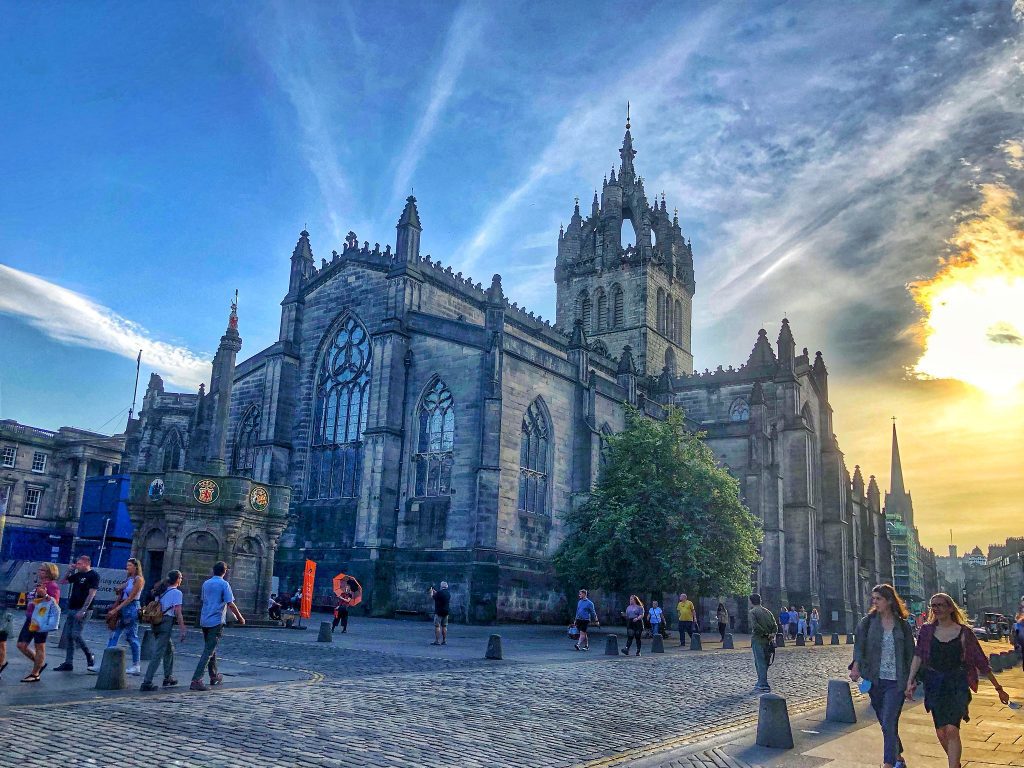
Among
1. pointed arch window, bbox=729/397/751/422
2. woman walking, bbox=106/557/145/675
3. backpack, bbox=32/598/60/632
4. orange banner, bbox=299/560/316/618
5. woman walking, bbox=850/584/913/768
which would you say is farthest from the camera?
pointed arch window, bbox=729/397/751/422

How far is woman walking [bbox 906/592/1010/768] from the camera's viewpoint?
7605 millimetres

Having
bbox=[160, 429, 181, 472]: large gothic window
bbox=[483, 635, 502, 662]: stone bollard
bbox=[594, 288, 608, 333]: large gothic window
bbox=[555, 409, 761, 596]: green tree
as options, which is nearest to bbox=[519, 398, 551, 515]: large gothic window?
bbox=[555, 409, 761, 596]: green tree

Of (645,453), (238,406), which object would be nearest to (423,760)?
(645,453)

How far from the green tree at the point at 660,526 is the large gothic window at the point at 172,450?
24.5 m

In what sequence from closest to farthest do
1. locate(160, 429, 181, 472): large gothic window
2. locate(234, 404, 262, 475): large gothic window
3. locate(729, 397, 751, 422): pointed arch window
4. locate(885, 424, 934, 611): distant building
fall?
Result: 1. locate(234, 404, 262, 475): large gothic window
2. locate(160, 429, 181, 472): large gothic window
3. locate(729, 397, 751, 422): pointed arch window
4. locate(885, 424, 934, 611): distant building

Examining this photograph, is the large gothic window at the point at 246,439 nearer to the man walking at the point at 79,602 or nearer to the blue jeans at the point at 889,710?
the man walking at the point at 79,602

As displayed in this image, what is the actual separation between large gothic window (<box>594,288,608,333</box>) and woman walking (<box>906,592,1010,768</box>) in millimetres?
59057

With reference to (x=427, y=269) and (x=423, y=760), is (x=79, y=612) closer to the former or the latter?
(x=423, y=760)

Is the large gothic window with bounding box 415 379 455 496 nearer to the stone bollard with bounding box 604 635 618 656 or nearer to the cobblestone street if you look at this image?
the stone bollard with bounding box 604 635 618 656

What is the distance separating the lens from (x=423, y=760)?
786cm

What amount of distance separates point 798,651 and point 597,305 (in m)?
41.7

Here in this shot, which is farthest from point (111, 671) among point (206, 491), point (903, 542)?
point (903, 542)

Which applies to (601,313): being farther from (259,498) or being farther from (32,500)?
(32,500)

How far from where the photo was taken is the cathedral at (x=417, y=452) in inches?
1083
